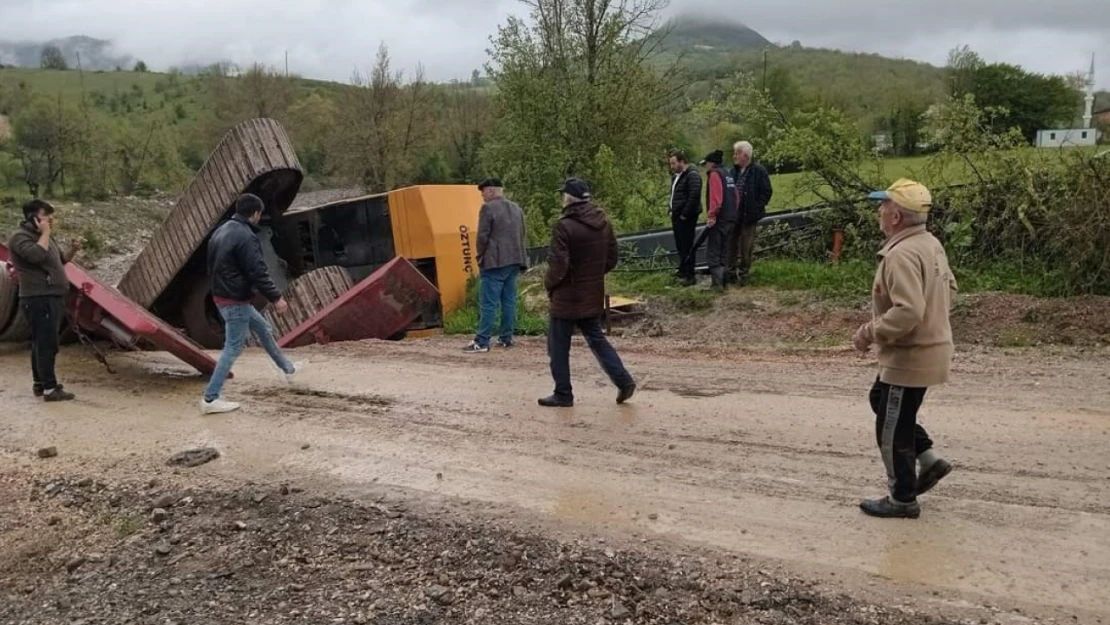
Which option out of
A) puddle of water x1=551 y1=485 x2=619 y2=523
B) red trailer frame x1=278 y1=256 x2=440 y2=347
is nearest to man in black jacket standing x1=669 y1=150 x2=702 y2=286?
red trailer frame x1=278 y1=256 x2=440 y2=347

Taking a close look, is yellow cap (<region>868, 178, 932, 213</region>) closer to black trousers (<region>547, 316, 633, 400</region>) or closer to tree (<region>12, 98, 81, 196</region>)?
black trousers (<region>547, 316, 633, 400</region>)

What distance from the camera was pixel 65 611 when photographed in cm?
420

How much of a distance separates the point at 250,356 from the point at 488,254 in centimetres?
309

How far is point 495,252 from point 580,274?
279 centimetres

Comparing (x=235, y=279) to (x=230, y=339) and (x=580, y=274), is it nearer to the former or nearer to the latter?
(x=230, y=339)

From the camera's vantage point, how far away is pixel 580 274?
6.46 meters

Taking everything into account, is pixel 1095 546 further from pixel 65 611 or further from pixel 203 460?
pixel 203 460

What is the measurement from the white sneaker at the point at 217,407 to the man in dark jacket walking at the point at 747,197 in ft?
21.0

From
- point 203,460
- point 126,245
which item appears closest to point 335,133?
point 126,245

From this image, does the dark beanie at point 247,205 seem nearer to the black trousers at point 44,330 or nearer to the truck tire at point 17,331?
the black trousers at point 44,330

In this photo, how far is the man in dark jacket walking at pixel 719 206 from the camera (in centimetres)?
1041

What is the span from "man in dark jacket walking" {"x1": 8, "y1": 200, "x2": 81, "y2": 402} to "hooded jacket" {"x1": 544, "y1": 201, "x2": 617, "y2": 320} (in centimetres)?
468

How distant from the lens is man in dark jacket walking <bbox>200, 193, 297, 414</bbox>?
23.1 ft

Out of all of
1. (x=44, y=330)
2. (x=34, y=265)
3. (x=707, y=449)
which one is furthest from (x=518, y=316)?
(x=707, y=449)
